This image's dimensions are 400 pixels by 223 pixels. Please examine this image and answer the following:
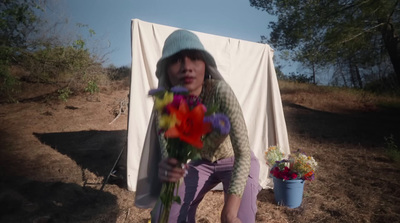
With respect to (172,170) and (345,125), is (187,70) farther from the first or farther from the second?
(345,125)

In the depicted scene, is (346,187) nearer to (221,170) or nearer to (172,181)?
(221,170)

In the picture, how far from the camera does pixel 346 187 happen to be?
10.4 feet

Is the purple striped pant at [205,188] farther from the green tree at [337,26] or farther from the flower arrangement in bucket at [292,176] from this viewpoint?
the green tree at [337,26]

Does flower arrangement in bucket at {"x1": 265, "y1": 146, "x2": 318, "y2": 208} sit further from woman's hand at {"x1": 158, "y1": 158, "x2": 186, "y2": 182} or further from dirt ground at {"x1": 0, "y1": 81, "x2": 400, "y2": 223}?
woman's hand at {"x1": 158, "y1": 158, "x2": 186, "y2": 182}

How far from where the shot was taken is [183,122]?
710 mm

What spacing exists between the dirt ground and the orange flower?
1.94 meters

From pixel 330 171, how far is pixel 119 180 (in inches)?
114

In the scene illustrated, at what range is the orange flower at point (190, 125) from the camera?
0.70 m

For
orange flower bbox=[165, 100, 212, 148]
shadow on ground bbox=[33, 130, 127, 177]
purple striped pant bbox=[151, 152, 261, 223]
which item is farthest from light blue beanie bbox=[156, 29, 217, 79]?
shadow on ground bbox=[33, 130, 127, 177]

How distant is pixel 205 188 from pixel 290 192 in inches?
69.9

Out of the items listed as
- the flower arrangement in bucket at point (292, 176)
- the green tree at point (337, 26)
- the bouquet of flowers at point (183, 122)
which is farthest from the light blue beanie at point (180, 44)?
the green tree at point (337, 26)

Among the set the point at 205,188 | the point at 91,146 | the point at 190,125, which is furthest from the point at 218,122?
the point at 91,146

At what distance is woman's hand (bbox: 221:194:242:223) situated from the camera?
0.96 meters

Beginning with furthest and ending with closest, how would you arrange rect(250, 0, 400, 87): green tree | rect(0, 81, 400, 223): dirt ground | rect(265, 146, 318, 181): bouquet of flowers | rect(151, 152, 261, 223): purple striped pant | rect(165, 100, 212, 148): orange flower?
rect(250, 0, 400, 87): green tree
rect(265, 146, 318, 181): bouquet of flowers
rect(0, 81, 400, 223): dirt ground
rect(151, 152, 261, 223): purple striped pant
rect(165, 100, 212, 148): orange flower
